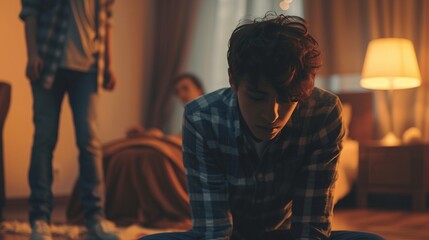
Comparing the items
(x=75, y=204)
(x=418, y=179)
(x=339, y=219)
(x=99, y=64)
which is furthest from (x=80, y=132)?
(x=418, y=179)

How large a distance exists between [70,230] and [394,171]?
209 centimetres

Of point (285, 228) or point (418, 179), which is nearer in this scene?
point (285, 228)

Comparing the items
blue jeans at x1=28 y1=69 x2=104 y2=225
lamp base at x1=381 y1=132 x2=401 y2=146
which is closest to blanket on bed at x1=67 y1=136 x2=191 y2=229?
blue jeans at x1=28 y1=69 x2=104 y2=225

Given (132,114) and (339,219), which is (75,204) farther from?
(132,114)

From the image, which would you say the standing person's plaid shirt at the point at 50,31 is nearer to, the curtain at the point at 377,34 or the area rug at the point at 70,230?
the area rug at the point at 70,230

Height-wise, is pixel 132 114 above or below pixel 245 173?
below

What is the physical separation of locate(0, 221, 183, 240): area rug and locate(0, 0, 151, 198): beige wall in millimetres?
970

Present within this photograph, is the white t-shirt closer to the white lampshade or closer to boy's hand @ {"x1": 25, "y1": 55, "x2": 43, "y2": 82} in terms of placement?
boy's hand @ {"x1": 25, "y1": 55, "x2": 43, "y2": 82}

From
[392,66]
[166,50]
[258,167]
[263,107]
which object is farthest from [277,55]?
[166,50]

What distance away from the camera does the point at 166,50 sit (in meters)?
4.74

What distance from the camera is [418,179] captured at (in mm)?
3254

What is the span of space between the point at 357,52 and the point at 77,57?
2515 mm

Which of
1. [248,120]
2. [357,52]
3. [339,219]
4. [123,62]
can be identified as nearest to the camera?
[248,120]

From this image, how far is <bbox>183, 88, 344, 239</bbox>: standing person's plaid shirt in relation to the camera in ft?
3.08
